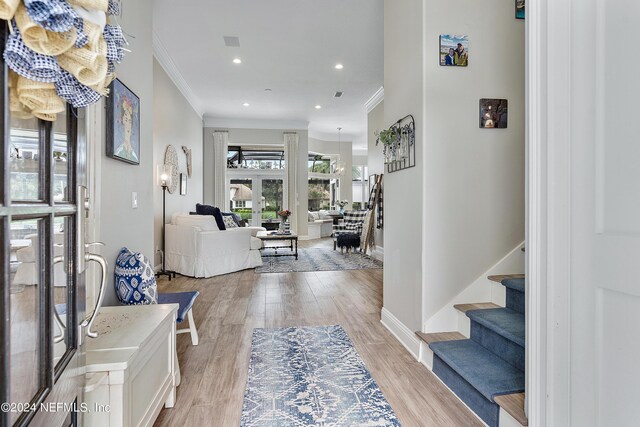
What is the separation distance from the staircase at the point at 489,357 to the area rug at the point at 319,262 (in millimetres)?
3463

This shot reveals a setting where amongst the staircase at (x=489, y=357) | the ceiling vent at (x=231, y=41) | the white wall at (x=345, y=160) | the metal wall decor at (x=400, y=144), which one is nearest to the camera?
the staircase at (x=489, y=357)

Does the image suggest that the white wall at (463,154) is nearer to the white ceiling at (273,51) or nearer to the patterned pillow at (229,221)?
the white ceiling at (273,51)

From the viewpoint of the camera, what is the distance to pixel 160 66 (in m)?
4.96

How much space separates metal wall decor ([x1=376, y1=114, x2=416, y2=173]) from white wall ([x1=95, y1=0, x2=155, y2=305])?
1.95m

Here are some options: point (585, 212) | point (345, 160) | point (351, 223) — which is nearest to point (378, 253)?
point (351, 223)

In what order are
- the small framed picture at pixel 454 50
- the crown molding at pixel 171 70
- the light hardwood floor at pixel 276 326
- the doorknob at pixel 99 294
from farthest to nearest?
the crown molding at pixel 171 70
the small framed picture at pixel 454 50
the light hardwood floor at pixel 276 326
the doorknob at pixel 99 294

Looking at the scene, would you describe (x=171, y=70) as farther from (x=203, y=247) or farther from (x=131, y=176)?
(x=131, y=176)

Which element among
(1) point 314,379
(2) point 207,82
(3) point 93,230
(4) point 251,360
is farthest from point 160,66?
(1) point 314,379

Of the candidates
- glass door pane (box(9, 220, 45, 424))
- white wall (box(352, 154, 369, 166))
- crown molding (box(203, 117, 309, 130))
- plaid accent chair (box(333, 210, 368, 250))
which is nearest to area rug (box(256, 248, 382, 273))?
plaid accent chair (box(333, 210, 368, 250))

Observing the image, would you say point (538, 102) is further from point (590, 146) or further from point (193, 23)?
point (193, 23)

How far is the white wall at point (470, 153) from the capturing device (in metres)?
2.28

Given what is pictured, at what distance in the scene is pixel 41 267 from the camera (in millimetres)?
707

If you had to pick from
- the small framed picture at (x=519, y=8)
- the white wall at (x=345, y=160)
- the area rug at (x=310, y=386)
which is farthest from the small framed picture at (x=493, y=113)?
the white wall at (x=345, y=160)

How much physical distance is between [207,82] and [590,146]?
6.21 m
